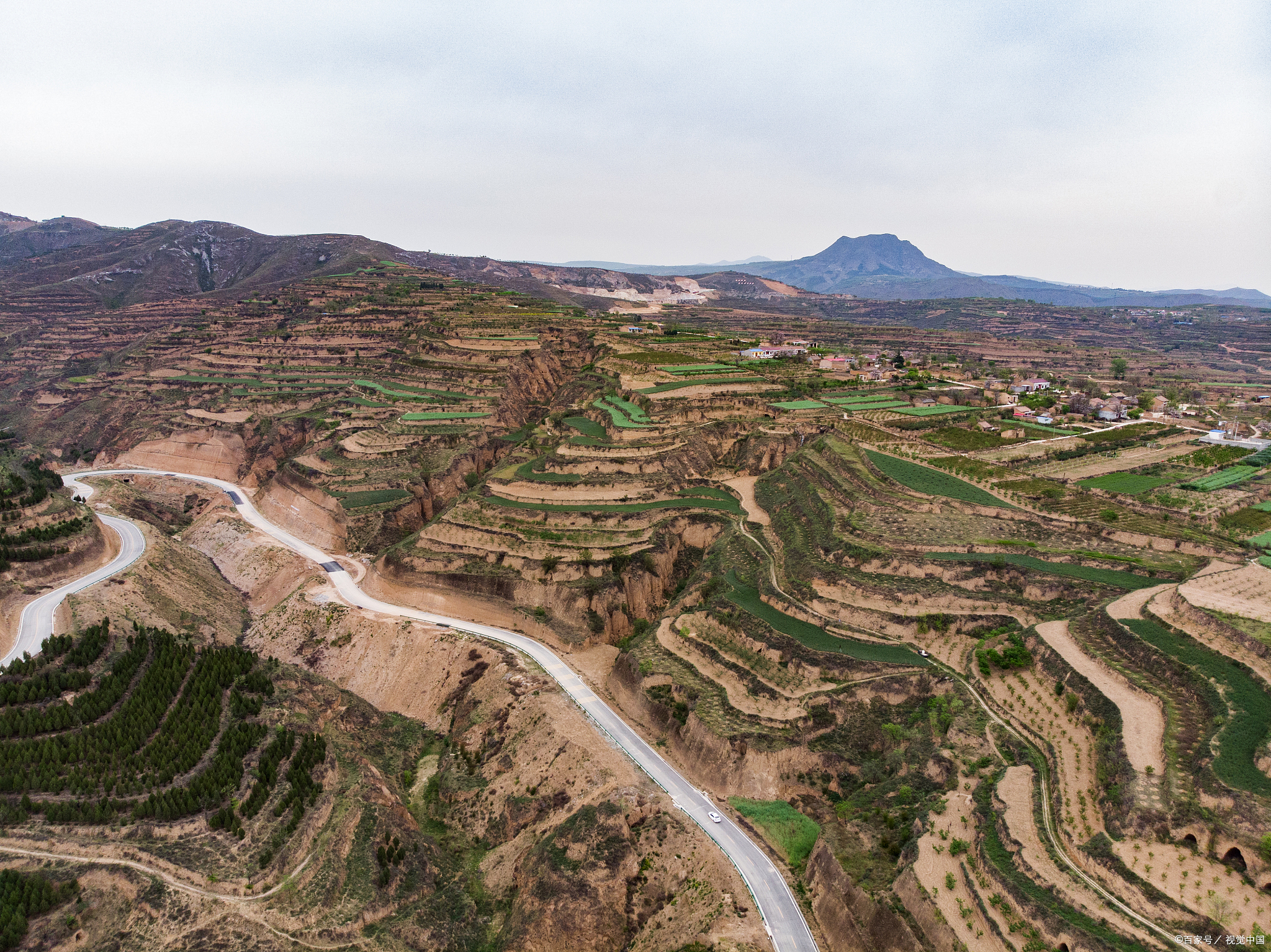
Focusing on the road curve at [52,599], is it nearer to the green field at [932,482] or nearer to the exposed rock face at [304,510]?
the exposed rock face at [304,510]

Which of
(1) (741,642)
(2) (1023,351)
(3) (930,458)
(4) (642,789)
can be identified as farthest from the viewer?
(2) (1023,351)

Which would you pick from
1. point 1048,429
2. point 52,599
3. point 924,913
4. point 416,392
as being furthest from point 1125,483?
point 416,392

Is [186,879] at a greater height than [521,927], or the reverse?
[186,879]

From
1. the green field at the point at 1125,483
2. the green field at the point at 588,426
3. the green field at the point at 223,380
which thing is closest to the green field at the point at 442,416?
the green field at the point at 588,426

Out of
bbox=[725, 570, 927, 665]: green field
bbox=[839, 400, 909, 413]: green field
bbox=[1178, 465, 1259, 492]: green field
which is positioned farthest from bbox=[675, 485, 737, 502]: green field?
bbox=[1178, 465, 1259, 492]: green field

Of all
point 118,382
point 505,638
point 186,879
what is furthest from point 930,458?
point 118,382

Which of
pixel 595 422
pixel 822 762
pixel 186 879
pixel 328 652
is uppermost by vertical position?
pixel 595 422

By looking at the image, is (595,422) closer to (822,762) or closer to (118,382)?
(822,762)
